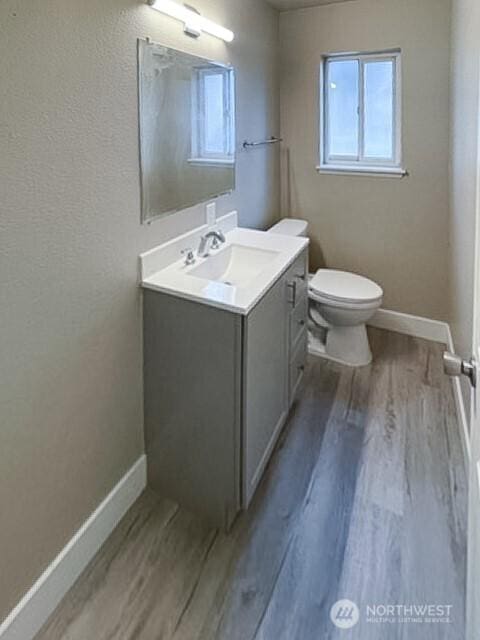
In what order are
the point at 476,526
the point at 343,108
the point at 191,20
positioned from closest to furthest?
1. the point at 476,526
2. the point at 191,20
3. the point at 343,108

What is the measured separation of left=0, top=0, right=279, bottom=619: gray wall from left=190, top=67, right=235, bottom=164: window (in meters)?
0.32

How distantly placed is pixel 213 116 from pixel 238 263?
2.36 feet

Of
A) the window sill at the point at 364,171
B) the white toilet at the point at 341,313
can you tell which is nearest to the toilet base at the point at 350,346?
the white toilet at the point at 341,313

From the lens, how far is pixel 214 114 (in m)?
2.47

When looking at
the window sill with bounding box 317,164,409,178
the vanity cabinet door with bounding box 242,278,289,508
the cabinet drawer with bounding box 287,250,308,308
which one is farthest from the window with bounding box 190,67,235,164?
the window sill with bounding box 317,164,409,178

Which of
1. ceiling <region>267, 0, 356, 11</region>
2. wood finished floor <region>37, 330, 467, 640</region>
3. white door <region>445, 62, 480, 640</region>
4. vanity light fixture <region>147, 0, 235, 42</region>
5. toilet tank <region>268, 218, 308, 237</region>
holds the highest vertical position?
ceiling <region>267, 0, 356, 11</region>

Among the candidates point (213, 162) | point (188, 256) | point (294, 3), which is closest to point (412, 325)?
point (213, 162)

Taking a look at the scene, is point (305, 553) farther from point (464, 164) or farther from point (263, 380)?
point (464, 164)

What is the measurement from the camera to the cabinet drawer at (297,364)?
248 cm

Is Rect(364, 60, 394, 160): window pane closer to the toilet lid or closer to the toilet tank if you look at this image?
the toilet tank

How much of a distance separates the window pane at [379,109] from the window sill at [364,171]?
123mm

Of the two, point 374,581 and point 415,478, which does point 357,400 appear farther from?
point 374,581

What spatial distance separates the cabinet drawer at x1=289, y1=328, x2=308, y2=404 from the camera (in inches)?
97.5

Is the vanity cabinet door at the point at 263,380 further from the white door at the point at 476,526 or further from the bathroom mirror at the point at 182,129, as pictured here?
the white door at the point at 476,526
